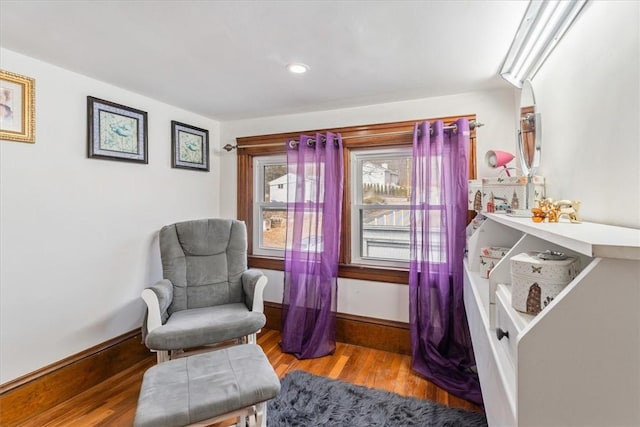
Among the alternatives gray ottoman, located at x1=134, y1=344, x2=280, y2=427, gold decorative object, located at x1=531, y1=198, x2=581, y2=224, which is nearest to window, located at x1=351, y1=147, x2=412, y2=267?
gray ottoman, located at x1=134, y1=344, x2=280, y2=427

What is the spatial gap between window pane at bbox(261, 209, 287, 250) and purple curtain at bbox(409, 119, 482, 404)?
1345 mm

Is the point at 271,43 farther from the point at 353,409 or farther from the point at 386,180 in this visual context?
the point at 353,409

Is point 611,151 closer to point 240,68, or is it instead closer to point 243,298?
point 240,68

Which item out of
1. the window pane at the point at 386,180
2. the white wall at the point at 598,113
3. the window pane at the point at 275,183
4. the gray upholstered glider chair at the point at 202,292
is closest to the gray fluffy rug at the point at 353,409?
the gray upholstered glider chair at the point at 202,292

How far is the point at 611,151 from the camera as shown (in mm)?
976

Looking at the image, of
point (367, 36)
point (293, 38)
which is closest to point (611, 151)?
point (367, 36)

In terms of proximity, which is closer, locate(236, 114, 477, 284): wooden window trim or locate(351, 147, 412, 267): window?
locate(236, 114, 477, 284): wooden window trim

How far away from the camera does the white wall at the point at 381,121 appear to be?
7.29 feet

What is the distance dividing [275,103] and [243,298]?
172 centimetres

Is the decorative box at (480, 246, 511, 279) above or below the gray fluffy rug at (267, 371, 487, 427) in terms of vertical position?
above

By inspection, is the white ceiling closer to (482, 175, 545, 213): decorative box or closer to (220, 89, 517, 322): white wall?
(220, 89, 517, 322): white wall

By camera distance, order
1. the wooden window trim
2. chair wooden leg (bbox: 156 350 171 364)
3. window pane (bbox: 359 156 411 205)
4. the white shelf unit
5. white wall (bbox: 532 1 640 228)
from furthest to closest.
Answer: window pane (bbox: 359 156 411 205) → the wooden window trim → chair wooden leg (bbox: 156 350 171 364) → white wall (bbox: 532 1 640 228) → the white shelf unit

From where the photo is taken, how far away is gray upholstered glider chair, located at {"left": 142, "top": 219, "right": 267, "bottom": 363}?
6.18 ft

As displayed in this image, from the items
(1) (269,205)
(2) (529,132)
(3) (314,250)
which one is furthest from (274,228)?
(2) (529,132)
